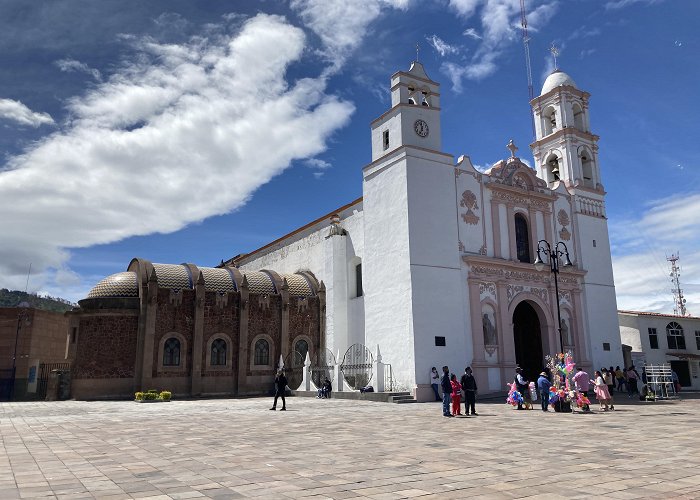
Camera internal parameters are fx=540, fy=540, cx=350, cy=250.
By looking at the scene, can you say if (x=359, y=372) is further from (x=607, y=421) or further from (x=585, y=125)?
(x=585, y=125)

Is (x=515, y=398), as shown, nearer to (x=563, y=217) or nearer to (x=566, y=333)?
(x=566, y=333)

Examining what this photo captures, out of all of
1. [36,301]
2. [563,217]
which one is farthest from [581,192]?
[36,301]

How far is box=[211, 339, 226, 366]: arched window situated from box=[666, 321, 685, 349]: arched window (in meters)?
29.6

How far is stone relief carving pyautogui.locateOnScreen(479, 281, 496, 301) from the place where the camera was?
2663cm

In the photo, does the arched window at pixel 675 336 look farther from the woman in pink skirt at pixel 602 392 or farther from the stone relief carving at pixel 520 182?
the woman in pink skirt at pixel 602 392

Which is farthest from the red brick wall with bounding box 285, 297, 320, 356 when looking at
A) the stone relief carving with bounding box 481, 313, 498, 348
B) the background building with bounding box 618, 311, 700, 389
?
the background building with bounding box 618, 311, 700, 389

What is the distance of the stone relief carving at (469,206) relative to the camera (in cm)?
2723

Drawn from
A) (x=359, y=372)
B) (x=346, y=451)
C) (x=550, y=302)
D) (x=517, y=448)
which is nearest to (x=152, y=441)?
(x=346, y=451)

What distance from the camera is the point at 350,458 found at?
884 centimetres

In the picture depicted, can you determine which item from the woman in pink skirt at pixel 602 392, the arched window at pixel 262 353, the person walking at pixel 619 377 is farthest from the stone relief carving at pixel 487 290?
the arched window at pixel 262 353

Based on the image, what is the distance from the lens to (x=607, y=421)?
14836mm

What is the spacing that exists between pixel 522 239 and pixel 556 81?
37.5 ft

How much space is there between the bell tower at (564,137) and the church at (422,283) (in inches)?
4.7

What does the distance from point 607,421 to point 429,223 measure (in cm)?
1287
